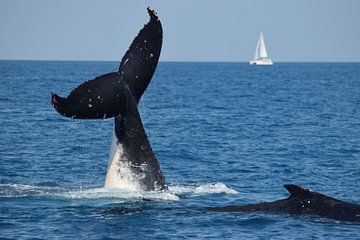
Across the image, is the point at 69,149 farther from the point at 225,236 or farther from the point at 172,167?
the point at 225,236

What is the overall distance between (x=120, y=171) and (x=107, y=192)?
54 cm

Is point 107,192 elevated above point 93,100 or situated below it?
below

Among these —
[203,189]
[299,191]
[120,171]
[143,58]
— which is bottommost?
[203,189]

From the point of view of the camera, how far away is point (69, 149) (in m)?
25.5

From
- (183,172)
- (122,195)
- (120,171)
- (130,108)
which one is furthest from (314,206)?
(183,172)

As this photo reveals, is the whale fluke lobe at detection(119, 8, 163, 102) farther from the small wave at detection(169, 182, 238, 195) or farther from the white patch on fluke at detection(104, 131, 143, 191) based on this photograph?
the small wave at detection(169, 182, 238, 195)

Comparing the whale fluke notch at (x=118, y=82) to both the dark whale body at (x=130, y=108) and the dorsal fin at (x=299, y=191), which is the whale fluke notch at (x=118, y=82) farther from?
the dorsal fin at (x=299, y=191)

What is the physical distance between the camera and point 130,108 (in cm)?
1437

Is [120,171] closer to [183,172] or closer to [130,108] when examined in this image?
[130,108]

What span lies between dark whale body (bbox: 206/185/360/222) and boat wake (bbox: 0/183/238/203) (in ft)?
6.99

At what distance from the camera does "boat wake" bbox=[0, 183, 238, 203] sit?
14281 mm

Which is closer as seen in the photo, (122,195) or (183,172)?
(122,195)

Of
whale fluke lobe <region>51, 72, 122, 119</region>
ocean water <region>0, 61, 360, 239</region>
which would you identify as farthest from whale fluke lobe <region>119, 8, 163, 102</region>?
ocean water <region>0, 61, 360, 239</region>

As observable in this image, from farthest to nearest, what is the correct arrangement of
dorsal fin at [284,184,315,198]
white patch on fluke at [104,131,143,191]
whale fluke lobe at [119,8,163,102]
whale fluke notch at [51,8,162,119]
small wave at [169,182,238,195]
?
small wave at [169,182,238,195] → whale fluke lobe at [119,8,163,102] → white patch on fluke at [104,131,143,191] → whale fluke notch at [51,8,162,119] → dorsal fin at [284,184,315,198]
